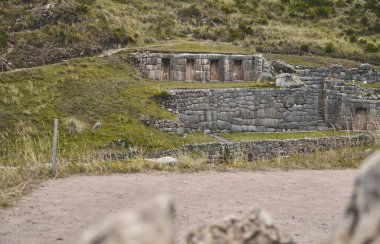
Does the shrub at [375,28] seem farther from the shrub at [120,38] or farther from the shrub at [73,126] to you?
the shrub at [73,126]

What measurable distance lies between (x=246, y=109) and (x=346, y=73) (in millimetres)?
7750

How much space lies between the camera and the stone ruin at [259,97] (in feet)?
74.4

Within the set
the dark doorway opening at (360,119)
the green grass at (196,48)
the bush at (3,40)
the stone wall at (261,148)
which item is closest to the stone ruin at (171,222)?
the stone wall at (261,148)

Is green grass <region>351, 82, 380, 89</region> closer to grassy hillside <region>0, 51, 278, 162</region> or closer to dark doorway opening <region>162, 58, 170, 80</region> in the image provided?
grassy hillside <region>0, 51, 278, 162</region>

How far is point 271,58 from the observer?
29922mm

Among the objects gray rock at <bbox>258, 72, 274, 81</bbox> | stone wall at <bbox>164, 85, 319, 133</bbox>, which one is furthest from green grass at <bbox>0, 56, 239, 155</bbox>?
gray rock at <bbox>258, 72, 274, 81</bbox>

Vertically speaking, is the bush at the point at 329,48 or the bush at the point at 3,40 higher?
the bush at the point at 3,40

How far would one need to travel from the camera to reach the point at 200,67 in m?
26.0

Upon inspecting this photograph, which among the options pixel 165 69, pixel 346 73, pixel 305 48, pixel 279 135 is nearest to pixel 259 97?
pixel 279 135

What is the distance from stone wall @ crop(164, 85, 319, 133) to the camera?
2259cm

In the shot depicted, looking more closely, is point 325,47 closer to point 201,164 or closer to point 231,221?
point 201,164

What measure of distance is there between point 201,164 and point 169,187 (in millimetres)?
2248

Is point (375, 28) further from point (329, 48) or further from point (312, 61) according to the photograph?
point (312, 61)

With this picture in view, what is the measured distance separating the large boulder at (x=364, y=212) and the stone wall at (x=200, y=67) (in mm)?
23556
